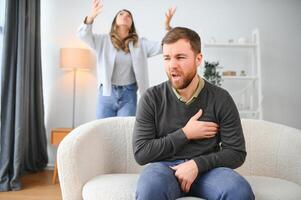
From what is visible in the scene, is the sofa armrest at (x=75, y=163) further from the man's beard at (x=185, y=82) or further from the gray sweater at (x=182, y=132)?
the man's beard at (x=185, y=82)

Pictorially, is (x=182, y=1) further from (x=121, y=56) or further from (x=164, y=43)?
(x=164, y=43)

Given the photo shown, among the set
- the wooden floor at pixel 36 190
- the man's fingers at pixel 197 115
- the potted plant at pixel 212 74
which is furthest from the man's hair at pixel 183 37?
the potted plant at pixel 212 74

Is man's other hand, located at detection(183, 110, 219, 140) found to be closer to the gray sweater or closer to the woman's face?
the gray sweater

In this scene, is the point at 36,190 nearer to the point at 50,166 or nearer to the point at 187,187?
the point at 50,166

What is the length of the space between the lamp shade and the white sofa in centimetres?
177

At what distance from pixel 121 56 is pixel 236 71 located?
5.79 feet

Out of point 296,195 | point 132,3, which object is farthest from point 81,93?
point 296,195

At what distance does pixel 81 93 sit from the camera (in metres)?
3.51

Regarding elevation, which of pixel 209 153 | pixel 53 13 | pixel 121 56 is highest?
pixel 53 13

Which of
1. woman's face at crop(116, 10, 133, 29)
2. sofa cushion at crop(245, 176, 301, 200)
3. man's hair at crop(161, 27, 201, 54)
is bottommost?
sofa cushion at crop(245, 176, 301, 200)

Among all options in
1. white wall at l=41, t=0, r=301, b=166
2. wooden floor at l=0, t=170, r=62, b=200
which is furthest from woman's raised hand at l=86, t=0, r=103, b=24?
wooden floor at l=0, t=170, r=62, b=200

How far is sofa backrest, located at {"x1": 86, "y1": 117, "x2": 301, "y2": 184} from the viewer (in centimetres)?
150

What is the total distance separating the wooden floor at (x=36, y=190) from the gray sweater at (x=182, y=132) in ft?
4.83

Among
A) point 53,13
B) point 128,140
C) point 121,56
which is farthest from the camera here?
point 53,13
